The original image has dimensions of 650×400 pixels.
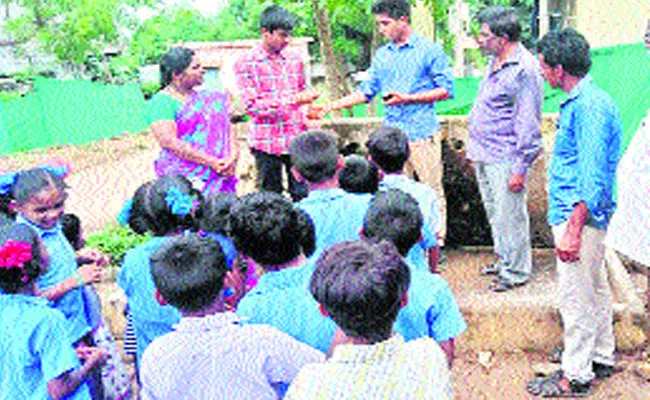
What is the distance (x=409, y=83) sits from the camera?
4.80 meters

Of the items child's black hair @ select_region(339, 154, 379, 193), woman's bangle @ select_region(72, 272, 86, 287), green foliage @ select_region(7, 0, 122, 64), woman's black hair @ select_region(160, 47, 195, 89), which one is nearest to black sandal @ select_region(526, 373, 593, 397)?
child's black hair @ select_region(339, 154, 379, 193)

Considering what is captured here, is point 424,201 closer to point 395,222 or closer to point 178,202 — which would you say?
point 395,222

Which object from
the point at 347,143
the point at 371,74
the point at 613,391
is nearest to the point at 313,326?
the point at 613,391

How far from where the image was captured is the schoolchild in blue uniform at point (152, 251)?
2.94 m

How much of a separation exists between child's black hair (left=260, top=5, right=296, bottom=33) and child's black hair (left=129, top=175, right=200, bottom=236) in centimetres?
184

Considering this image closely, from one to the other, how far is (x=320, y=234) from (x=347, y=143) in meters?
2.61

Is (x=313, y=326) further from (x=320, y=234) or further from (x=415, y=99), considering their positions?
(x=415, y=99)

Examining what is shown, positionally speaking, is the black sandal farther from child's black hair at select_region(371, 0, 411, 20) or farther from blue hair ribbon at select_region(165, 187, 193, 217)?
child's black hair at select_region(371, 0, 411, 20)

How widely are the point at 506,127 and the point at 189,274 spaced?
266 cm

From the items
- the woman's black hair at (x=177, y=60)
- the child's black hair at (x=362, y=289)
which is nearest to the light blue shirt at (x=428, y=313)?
the child's black hair at (x=362, y=289)

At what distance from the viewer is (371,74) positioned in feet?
16.4

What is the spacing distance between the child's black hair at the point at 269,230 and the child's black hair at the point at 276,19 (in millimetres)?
2263

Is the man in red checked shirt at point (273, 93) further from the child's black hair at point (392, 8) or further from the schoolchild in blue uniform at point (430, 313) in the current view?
the schoolchild in blue uniform at point (430, 313)

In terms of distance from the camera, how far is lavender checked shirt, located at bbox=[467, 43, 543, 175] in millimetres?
4277
